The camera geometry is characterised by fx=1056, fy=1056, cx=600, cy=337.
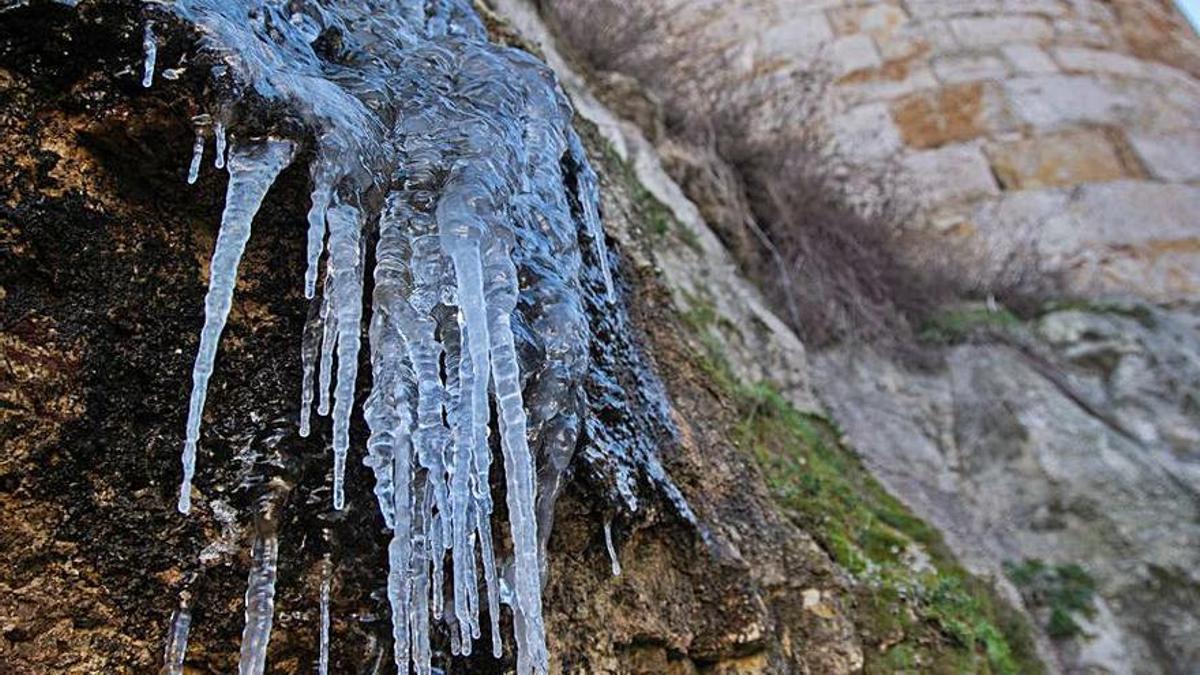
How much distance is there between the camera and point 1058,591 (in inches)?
135

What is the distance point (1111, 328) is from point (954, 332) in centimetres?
68

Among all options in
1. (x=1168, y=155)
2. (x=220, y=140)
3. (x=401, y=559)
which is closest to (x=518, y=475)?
(x=401, y=559)

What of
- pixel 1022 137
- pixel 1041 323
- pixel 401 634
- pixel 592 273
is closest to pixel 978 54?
pixel 1022 137

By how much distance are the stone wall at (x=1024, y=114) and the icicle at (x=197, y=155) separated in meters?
4.48

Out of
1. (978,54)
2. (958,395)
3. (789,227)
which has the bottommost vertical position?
(958,395)

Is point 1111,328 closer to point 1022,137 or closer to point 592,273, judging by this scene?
point 1022,137

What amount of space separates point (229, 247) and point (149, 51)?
299mm

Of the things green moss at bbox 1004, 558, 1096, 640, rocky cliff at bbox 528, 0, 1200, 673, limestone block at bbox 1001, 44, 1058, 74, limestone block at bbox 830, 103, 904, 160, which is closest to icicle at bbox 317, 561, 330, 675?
rocky cliff at bbox 528, 0, 1200, 673

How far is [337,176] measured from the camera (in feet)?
4.47

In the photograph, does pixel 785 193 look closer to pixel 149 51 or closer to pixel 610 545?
pixel 610 545

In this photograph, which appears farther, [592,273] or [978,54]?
[978,54]

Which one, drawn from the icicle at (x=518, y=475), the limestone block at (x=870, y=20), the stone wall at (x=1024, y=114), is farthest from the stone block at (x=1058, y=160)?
the icicle at (x=518, y=475)

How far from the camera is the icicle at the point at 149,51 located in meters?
1.27

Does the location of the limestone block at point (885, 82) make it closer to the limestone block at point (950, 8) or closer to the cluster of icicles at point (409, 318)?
the limestone block at point (950, 8)
